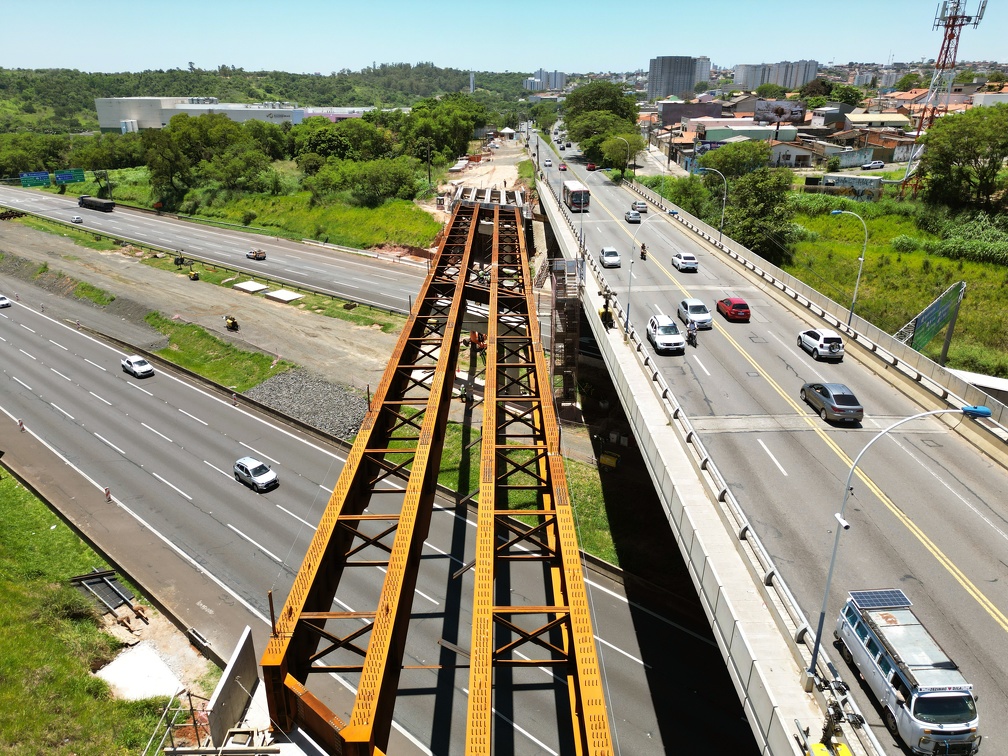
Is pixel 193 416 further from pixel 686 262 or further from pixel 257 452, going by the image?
pixel 686 262

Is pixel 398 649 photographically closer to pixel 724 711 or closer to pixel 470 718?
pixel 470 718

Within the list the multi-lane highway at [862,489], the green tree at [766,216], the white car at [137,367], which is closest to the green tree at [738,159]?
the green tree at [766,216]

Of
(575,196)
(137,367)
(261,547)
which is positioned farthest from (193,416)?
(575,196)

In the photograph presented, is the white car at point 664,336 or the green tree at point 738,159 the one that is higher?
the green tree at point 738,159

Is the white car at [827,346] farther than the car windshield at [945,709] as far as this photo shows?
Yes

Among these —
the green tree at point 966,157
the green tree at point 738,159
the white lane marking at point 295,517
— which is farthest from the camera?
the green tree at point 738,159

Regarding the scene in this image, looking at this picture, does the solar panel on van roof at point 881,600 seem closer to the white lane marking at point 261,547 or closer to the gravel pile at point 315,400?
the white lane marking at point 261,547

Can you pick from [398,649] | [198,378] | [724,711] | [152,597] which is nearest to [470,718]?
[398,649]
